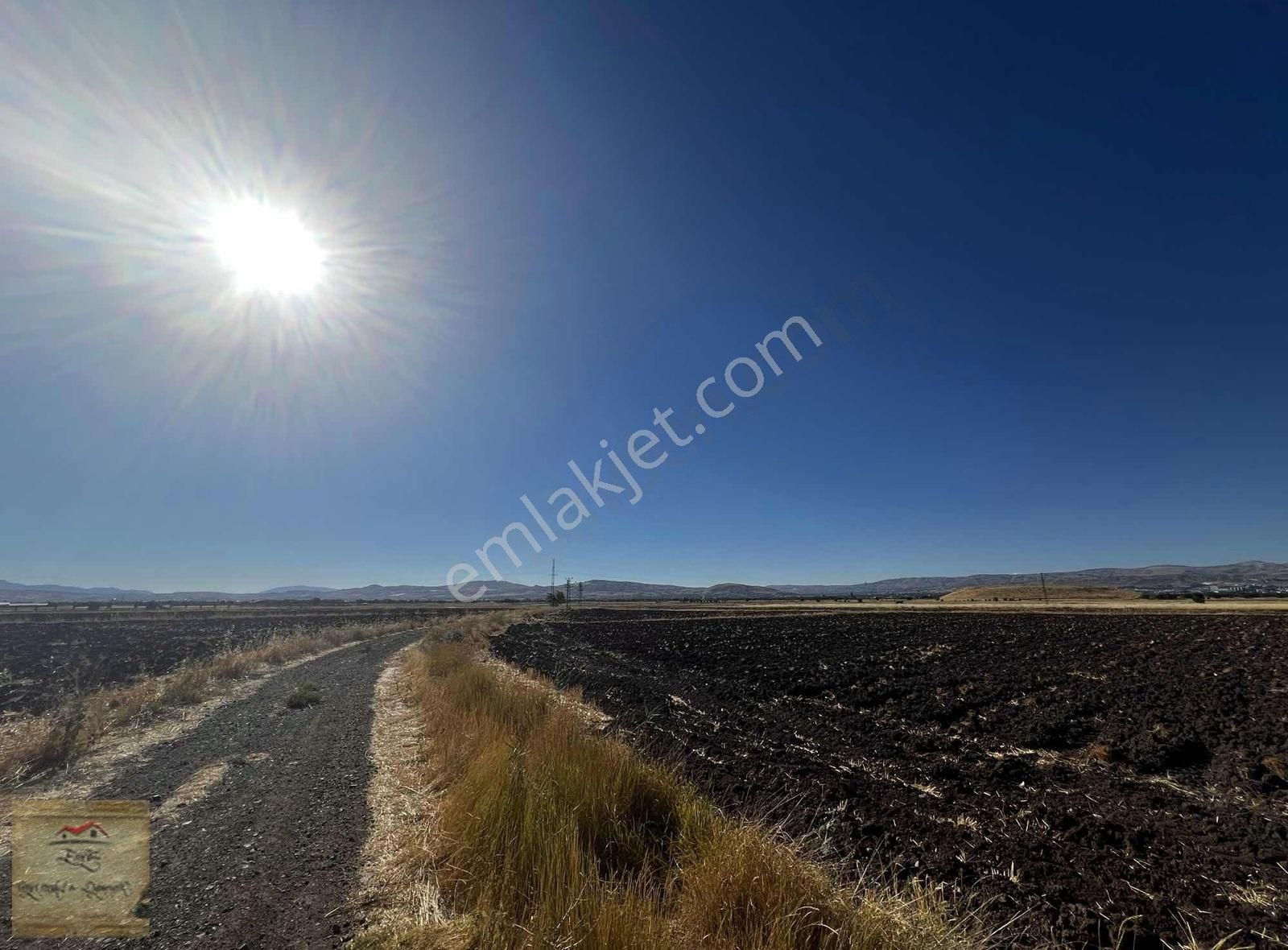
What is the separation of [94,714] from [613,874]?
13506 millimetres

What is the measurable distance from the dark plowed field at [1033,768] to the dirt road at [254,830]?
4.52 metres

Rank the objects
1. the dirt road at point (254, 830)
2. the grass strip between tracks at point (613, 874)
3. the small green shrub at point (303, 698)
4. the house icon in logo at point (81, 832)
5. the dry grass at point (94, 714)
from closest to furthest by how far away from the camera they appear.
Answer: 1. the grass strip between tracks at point (613, 874)
2. the dirt road at point (254, 830)
3. the house icon in logo at point (81, 832)
4. the dry grass at point (94, 714)
5. the small green shrub at point (303, 698)

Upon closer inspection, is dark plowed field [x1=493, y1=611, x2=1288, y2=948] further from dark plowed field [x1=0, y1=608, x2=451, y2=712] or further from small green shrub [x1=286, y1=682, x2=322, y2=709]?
dark plowed field [x1=0, y1=608, x2=451, y2=712]

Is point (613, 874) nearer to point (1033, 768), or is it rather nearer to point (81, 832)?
point (81, 832)

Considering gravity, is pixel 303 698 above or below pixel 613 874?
below

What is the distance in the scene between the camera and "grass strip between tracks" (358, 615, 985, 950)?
3.20 meters

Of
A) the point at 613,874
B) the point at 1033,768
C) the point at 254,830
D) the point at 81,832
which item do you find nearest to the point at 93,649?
the point at 254,830

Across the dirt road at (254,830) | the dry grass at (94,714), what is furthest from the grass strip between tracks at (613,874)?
the dry grass at (94,714)

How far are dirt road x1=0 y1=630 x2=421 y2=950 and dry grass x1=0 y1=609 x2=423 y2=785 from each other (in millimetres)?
1317

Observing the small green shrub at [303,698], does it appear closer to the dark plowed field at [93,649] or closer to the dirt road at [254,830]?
the dirt road at [254,830]

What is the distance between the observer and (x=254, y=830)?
19.3ft

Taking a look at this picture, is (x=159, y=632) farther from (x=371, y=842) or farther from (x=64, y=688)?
(x=371, y=842)

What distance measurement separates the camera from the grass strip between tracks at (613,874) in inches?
126

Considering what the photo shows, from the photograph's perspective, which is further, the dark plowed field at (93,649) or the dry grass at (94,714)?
the dark plowed field at (93,649)
